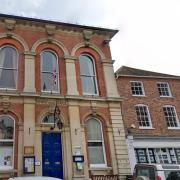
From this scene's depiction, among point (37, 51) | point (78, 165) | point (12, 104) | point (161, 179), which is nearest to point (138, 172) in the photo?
point (161, 179)

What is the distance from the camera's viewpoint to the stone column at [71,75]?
16.6 m

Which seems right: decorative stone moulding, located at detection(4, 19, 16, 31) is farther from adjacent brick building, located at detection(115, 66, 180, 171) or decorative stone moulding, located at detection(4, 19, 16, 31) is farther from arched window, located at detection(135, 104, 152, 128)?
arched window, located at detection(135, 104, 152, 128)

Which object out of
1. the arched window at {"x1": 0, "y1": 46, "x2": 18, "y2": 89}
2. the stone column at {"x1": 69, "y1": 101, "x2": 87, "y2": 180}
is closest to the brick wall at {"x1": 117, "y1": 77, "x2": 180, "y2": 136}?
the stone column at {"x1": 69, "y1": 101, "x2": 87, "y2": 180}

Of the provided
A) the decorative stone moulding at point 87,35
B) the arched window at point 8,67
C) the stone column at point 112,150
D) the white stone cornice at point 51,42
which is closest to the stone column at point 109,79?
the decorative stone moulding at point 87,35

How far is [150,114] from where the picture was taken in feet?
76.8

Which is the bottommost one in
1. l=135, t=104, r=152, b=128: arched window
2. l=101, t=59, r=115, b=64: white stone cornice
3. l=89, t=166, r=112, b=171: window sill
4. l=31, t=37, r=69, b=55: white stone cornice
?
l=89, t=166, r=112, b=171: window sill

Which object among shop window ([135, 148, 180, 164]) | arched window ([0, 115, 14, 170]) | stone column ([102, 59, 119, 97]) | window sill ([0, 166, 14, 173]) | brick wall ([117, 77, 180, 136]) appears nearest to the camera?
window sill ([0, 166, 14, 173])

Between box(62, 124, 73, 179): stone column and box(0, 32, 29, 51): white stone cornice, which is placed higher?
box(0, 32, 29, 51): white stone cornice

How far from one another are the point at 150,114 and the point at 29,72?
11.9m

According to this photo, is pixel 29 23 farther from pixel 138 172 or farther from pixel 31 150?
pixel 138 172

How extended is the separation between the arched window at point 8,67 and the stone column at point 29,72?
67 centimetres

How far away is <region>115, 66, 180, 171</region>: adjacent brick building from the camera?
70.8 ft

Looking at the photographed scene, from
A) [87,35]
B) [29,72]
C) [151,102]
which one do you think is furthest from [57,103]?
[151,102]

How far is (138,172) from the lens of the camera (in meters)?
11.9
